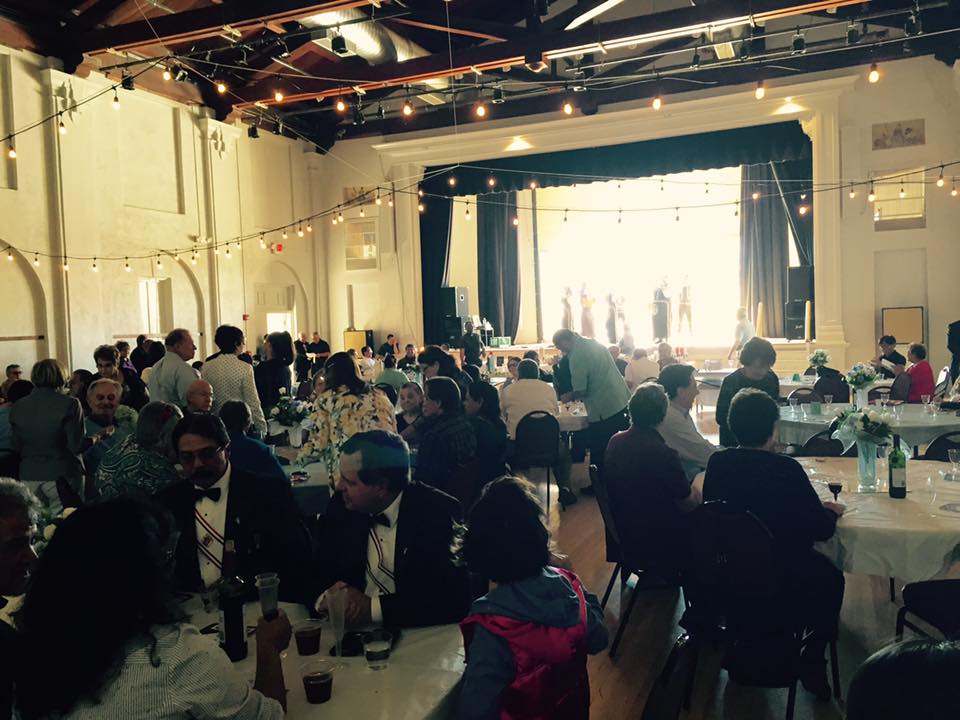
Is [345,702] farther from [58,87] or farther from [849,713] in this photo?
[58,87]

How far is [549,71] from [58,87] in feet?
25.3

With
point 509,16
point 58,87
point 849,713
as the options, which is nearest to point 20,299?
point 58,87

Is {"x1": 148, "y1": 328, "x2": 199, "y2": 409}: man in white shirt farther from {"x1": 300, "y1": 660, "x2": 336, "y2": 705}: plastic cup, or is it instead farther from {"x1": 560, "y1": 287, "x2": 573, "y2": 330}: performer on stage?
{"x1": 560, "y1": 287, "x2": 573, "y2": 330}: performer on stage

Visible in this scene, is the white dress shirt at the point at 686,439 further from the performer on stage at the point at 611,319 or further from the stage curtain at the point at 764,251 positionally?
the performer on stage at the point at 611,319

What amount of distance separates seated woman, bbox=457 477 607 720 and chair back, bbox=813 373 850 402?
6.27 m

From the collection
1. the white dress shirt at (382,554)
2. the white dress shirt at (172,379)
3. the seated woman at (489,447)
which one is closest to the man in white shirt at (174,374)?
the white dress shirt at (172,379)

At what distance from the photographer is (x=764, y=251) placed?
16125mm

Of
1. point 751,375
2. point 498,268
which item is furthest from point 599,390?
point 498,268

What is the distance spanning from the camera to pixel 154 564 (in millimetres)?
1415

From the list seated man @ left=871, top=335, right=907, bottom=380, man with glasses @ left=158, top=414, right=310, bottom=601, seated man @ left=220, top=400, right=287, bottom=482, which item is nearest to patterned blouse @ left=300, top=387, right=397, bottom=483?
seated man @ left=220, top=400, right=287, bottom=482

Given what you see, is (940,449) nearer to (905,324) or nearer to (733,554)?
(733,554)

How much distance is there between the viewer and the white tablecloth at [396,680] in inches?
67.9

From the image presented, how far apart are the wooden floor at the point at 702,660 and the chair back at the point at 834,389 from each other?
124 inches

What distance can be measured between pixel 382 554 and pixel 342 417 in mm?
1605
